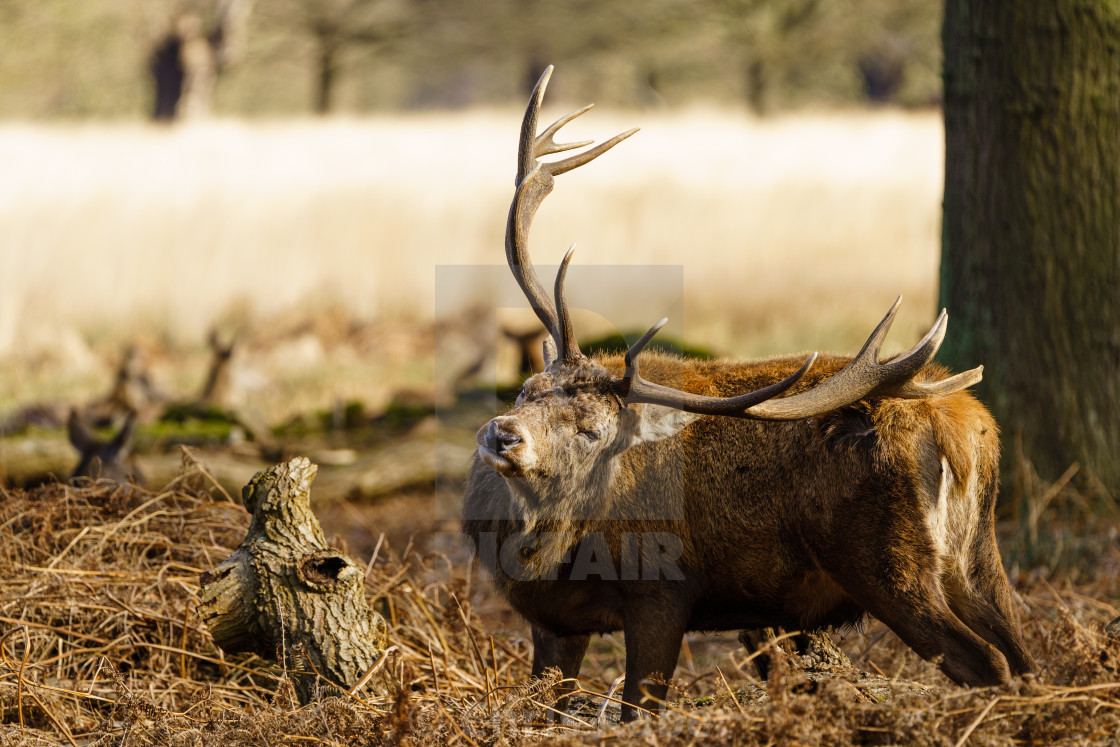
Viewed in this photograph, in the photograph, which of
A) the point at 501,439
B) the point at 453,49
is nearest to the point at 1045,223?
the point at 501,439

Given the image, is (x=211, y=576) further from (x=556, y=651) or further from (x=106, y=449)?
(x=106, y=449)

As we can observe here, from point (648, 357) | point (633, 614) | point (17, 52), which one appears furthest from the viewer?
point (17, 52)

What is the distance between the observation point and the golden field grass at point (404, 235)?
38.3 ft

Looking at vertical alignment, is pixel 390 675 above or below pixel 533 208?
below

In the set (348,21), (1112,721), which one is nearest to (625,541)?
(1112,721)

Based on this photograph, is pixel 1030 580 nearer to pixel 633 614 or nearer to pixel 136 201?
pixel 633 614

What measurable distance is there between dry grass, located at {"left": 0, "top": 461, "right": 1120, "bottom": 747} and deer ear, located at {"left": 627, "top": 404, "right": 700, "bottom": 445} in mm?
922

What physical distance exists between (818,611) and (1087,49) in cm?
389

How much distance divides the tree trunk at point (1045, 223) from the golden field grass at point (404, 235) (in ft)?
12.7

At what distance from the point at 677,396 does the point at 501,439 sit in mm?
657

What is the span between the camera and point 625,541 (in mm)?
3826

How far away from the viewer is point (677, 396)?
3.70 metres

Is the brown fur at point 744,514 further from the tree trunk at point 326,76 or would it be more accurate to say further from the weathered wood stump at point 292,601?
the tree trunk at point 326,76

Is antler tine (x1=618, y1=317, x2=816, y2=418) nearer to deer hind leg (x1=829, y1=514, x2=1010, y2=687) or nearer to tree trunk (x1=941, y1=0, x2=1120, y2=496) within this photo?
deer hind leg (x1=829, y1=514, x2=1010, y2=687)
